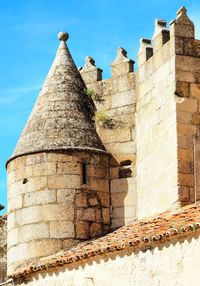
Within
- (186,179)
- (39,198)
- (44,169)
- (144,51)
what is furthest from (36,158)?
(186,179)

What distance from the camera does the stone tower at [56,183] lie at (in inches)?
766

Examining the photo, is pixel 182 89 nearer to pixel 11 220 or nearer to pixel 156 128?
pixel 156 128

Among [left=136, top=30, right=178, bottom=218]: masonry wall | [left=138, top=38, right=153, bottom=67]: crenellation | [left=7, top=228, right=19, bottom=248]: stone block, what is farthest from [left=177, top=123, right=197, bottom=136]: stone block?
[left=7, top=228, right=19, bottom=248]: stone block

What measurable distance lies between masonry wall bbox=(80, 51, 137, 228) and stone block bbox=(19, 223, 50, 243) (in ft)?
4.51

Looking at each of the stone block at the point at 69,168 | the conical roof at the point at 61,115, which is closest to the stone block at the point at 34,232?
the stone block at the point at 69,168

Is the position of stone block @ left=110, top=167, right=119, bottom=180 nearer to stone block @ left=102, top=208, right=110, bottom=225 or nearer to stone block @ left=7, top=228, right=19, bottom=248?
stone block @ left=102, top=208, right=110, bottom=225

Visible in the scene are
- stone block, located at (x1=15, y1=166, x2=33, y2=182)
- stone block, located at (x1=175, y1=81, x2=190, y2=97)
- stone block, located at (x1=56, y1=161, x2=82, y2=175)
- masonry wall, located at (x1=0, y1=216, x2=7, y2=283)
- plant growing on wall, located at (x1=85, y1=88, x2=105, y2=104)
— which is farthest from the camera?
masonry wall, located at (x1=0, y1=216, x2=7, y2=283)

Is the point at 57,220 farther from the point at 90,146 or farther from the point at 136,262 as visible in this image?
the point at 136,262

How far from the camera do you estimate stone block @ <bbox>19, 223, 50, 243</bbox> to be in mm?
19453

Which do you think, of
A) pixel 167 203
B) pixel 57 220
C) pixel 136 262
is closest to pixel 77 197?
pixel 57 220

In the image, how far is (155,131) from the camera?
19.5m

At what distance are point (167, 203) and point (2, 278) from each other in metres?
5.39

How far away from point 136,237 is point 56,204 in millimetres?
3087

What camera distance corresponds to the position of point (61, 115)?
2031cm
